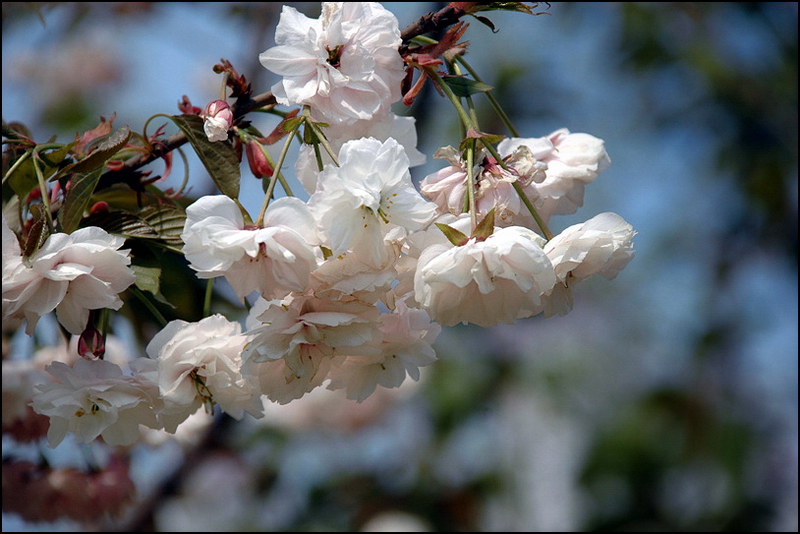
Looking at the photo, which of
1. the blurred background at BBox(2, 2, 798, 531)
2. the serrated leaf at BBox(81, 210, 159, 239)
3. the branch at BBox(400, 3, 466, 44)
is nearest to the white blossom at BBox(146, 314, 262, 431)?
the serrated leaf at BBox(81, 210, 159, 239)

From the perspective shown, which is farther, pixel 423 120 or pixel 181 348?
pixel 423 120

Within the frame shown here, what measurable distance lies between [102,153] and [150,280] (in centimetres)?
14

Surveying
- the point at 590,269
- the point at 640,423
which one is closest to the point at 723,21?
the point at 640,423

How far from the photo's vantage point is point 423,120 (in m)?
1.70

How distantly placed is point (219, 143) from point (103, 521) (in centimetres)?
137

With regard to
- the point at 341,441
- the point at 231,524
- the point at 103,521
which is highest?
the point at 103,521

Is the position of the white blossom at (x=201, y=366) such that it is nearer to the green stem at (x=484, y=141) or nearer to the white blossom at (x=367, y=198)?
the white blossom at (x=367, y=198)

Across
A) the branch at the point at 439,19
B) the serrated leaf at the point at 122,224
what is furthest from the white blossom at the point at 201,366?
the branch at the point at 439,19

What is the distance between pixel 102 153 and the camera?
695 mm

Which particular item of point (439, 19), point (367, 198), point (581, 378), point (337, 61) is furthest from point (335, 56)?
point (581, 378)

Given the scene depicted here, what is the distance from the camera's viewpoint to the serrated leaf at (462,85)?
0.68 metres

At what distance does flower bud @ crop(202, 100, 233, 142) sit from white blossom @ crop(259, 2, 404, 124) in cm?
6

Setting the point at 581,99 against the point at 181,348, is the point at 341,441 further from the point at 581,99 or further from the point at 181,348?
the point at 181,348

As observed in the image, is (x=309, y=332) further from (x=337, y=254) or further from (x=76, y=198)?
(x=76, y=198)
